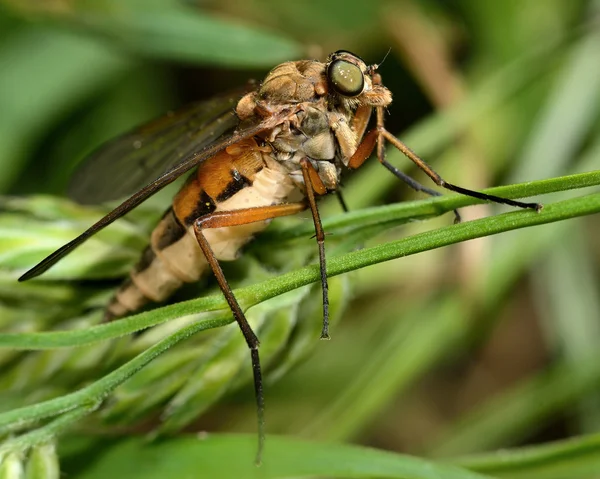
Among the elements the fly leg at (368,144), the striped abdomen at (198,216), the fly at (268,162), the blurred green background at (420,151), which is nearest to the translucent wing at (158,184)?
the fly at (268,162)

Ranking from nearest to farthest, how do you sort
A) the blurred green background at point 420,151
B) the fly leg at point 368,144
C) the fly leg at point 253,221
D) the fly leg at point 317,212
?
the fly leg at point 317,212 < the fly leg at point 253,221 < the fly leg at point 368,144 < the blurred green background at point 420,151

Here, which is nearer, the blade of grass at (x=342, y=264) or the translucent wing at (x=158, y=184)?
the blade of grass at (x=342, y=264)

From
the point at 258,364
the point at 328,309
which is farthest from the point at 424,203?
the point at 258,364

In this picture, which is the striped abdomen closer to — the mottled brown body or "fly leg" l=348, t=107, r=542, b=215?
the mottled brown body

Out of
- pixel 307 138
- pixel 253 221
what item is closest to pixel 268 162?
pixel 307 138

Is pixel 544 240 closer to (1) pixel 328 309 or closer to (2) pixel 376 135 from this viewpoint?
(2) pixel 376 135

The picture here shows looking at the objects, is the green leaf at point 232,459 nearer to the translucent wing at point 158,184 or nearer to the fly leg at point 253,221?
the fly leg at point 253,221
